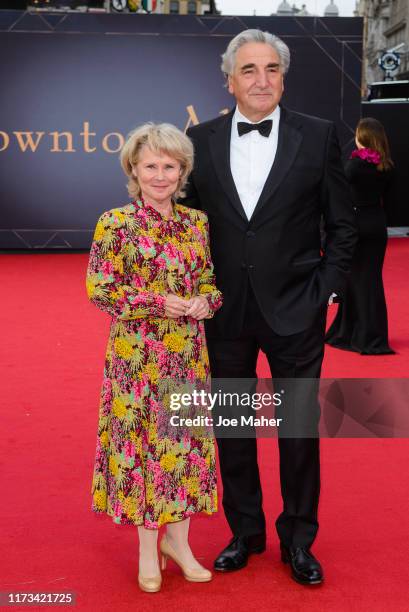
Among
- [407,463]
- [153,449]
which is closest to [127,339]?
[153,449]

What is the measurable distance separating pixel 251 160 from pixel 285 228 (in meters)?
0.26

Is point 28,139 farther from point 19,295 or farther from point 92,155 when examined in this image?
point 19,295

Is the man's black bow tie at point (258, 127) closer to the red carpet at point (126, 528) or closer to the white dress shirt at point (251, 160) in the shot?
the white dress shirt at point (251, 160)

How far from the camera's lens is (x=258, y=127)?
309 cm

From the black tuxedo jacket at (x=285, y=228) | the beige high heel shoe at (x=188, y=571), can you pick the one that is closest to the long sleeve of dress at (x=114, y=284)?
the black tuxedo jacket at (x=285, y=228)

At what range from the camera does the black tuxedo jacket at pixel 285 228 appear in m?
3.07

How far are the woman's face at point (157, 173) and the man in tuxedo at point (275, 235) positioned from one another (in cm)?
21

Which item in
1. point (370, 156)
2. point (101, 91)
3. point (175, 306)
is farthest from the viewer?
point (101, 91)

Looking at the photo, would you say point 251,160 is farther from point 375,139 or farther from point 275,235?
point 375,139

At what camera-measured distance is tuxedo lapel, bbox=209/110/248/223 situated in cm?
309

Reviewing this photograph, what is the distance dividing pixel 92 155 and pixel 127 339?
10.7m

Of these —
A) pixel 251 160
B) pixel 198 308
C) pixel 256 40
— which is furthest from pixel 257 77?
pixel 198 308

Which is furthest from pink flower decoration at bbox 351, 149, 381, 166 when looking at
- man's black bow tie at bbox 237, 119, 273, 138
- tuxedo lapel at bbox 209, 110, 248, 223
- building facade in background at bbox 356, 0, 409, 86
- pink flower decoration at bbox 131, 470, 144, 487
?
building facade in background at bbox 356, 0, 409, 86

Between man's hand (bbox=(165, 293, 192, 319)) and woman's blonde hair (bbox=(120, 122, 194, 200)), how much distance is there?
1.23 ft
